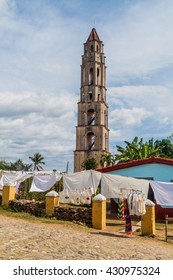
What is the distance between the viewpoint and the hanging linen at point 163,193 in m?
12.5

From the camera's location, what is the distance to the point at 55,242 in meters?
8.39

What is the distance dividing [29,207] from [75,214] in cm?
325

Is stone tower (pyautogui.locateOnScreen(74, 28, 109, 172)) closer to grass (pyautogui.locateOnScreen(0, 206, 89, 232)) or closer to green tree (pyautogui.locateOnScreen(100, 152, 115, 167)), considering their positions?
green tree (pyautogui.locateOnScreen(100, 152, 115, 167))

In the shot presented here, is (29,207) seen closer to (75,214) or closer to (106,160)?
(75,214)

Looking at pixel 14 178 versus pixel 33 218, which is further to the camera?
pixel 14 178

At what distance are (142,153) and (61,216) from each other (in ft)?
48.2

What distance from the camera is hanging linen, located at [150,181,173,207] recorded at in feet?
40.9

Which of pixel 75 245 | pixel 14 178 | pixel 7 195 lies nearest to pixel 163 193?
pixel 75 245

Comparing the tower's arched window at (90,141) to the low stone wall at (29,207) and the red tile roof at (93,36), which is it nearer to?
the red tile roof at (93,36)

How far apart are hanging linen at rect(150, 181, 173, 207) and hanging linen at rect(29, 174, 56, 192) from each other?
7.51m

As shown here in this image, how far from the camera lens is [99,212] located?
38.5ft

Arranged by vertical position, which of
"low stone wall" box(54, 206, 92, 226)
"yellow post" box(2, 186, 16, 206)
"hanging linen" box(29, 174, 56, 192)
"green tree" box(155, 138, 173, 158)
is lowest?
"low stone wall" box(54, 206, 92, 226)

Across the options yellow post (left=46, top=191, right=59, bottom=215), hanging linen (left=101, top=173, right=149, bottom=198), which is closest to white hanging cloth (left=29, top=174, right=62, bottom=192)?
yellow post (left=46, top=191, right=59, bottom=215)
